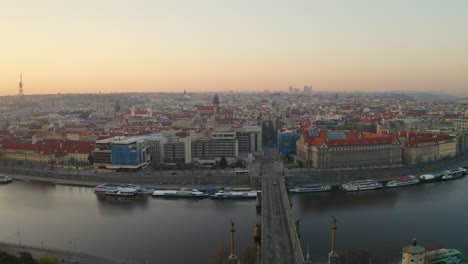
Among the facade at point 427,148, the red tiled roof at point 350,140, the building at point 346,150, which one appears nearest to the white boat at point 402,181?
the building at point 346,150

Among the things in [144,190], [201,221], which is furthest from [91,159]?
[201,221]

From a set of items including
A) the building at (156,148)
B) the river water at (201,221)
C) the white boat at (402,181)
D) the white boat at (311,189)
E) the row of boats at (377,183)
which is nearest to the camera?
the river water at (201,221)

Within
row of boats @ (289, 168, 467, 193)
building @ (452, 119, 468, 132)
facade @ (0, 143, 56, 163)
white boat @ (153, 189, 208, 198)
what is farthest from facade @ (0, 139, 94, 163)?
building @ (452, 119, 468, 132)

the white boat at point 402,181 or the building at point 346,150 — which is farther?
the building at point 346,150

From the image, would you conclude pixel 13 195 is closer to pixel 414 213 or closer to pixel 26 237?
pixel 26 237

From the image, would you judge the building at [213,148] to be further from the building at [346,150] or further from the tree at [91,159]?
the tree at [91,159]

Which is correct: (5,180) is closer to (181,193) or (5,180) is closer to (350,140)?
(181,193)

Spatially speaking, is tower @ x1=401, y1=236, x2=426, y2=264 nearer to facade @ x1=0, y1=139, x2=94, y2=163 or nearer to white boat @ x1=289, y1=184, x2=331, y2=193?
white boat @ x1=289, y1=184, x2=331, y2=193

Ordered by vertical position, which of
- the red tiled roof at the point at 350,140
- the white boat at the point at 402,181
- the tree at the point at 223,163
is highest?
the red tiled roof at the point at 350,140
